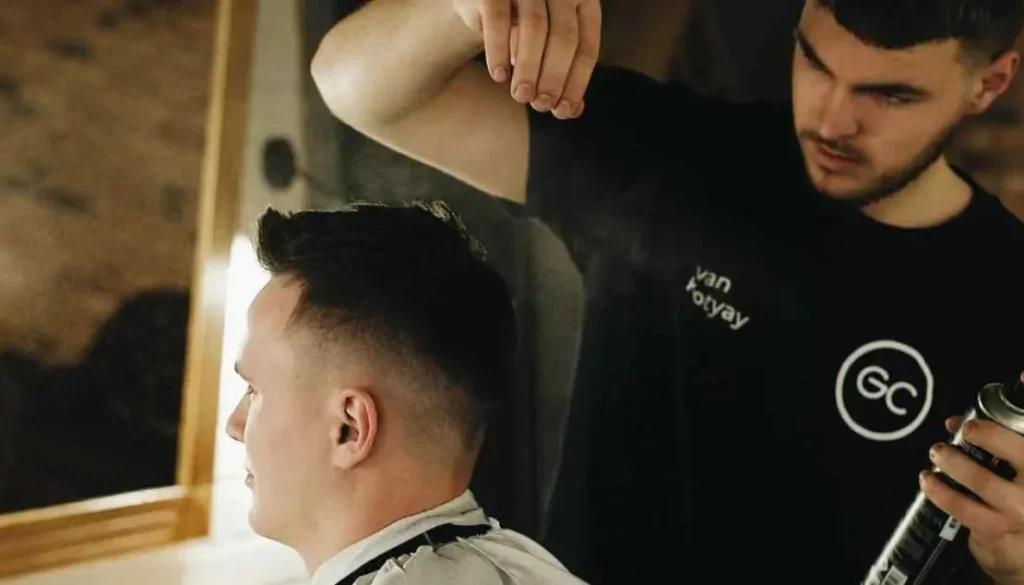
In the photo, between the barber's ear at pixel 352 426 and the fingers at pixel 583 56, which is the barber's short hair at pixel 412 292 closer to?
the barber's ear at pixel 352 426

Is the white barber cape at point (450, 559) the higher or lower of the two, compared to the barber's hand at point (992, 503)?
lower

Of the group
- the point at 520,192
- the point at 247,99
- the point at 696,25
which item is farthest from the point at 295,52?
the point at 696,25

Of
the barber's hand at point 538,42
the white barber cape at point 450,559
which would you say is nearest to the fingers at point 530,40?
the barber's hand at point 538,42

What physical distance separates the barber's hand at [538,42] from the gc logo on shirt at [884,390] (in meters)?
0.45

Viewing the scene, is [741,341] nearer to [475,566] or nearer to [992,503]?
[992,503]

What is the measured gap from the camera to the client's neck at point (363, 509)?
0.94 metres

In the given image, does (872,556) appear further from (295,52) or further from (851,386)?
(295,52)

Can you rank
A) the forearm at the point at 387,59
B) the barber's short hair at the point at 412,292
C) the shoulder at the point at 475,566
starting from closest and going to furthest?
the shoulder at the point at 475,566 < the barber's short hair at the point at 412,292 < the forearm at the point at 387,59

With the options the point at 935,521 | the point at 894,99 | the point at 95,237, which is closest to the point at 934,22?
the point at 894,99

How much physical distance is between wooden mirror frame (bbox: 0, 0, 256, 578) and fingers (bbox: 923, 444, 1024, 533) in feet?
2.57

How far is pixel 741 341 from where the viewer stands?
3.70 feet

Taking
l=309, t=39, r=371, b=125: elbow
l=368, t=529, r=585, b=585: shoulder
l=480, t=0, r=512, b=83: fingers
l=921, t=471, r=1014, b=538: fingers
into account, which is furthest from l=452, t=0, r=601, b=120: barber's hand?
l=921, t=471, r=1014, b=538: fingers

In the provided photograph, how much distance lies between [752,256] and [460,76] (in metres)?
0.40

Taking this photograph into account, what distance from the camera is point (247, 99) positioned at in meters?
1.09
